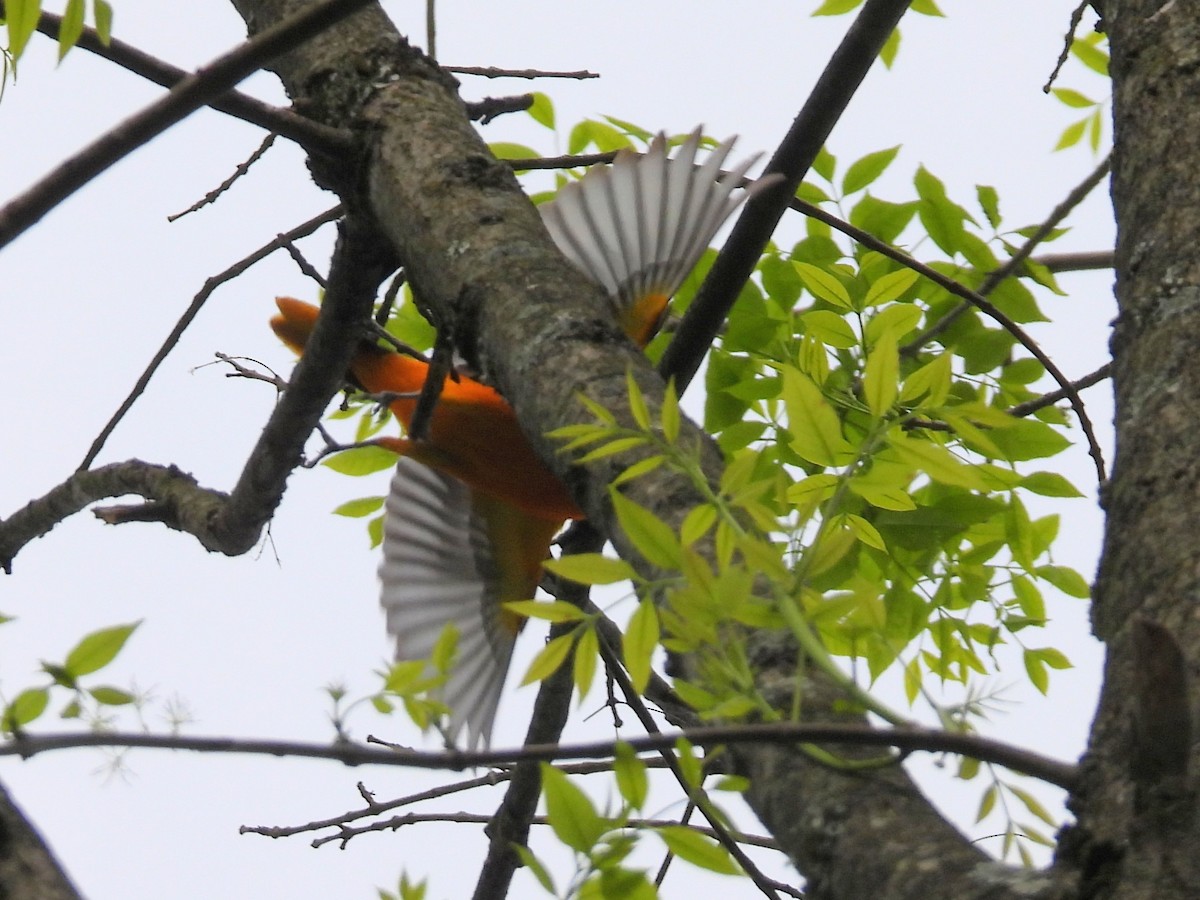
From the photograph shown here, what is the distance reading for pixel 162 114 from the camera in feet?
3.89

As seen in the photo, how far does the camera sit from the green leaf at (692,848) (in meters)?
1.04

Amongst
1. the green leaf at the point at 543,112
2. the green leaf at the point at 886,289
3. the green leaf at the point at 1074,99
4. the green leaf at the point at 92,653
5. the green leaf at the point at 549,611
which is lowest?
the green leaf at the point at 92,653

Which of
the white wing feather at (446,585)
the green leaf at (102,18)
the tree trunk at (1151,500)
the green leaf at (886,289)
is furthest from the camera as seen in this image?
the white wing feather at (446,585)

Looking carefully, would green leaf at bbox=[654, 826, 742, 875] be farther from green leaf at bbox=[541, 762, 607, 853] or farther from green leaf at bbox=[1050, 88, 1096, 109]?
green leaf at bbox=[1050, 88, 1096, 109]

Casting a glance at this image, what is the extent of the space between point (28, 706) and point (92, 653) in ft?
0.19

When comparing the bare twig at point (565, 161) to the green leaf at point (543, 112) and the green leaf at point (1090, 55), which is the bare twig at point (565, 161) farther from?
the green leaf at point (1090, 55)

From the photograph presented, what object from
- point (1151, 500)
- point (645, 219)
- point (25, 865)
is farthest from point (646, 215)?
point (25, 865)

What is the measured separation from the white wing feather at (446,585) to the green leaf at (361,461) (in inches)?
15.7

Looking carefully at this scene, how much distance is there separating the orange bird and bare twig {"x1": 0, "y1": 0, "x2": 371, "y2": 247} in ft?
4.49

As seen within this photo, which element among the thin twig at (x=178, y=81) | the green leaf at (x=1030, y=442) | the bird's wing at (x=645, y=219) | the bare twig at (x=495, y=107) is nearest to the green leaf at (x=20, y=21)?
the thin twig at (x=178, y=81)

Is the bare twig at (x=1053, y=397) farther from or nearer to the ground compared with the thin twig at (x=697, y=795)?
farther from the ground

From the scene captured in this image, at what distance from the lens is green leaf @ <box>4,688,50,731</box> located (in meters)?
0.99

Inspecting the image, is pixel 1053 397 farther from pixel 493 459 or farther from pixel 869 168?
pixel 493 459

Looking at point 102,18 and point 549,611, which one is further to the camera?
point 102,18
